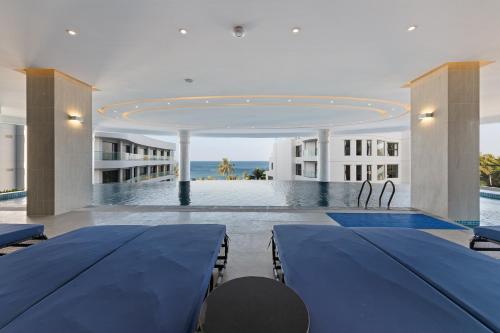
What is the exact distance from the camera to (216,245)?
2.36 metres

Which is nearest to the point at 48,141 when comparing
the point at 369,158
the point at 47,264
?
the point at 47,264

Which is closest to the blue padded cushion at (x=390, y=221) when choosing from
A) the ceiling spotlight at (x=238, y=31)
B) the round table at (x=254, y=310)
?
the round table at (x=254, y=310)

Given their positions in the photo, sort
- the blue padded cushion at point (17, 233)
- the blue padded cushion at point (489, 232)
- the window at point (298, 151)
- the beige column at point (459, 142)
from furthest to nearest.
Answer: the window at point (298, 151), the beige column at point (459, 142), the blue padded cushion at point (489, 232), the blue padded cushion at point (17, 233)

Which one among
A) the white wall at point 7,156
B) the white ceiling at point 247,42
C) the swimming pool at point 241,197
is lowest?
the swimming pool at point 241,197

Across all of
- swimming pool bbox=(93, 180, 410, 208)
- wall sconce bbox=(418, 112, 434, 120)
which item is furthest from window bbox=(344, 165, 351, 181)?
wall sconce bbox=(418, 112, 434, 120)

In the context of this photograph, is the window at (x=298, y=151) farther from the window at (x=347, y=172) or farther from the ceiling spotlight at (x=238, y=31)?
the ceiling spotlight at (x=238, y=31)

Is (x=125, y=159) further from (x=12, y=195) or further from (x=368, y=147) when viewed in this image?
(x=368, y=147)

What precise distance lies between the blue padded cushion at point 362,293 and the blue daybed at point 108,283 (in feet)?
2.30

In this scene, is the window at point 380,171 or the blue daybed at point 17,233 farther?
the window at point 380,171

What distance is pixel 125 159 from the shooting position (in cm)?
2123

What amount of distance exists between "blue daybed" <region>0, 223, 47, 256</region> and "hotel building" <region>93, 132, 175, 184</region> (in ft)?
57.6

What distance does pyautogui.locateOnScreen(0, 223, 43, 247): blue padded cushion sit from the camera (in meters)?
2.80

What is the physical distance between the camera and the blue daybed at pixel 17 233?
2797 mm

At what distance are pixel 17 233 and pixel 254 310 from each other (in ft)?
11.0
